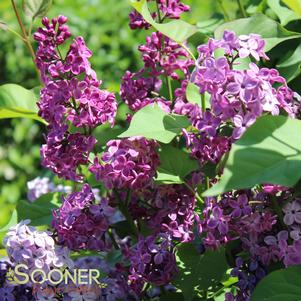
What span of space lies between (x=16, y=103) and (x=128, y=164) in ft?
1.49

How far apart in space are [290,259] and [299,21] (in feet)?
2.93

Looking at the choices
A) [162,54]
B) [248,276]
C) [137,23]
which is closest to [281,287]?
[248,276]

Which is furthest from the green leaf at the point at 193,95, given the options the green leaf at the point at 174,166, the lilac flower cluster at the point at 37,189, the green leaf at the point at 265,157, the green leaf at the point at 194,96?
the lilac flower cluster at the point at 37,189

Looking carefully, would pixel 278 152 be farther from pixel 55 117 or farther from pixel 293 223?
pixel 55 117

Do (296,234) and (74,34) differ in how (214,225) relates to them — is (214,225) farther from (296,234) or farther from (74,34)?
(74,34)

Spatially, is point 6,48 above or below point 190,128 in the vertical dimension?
below

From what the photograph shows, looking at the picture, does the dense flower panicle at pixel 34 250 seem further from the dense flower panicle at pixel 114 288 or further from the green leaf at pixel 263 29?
the green leaf at pixel 263 29

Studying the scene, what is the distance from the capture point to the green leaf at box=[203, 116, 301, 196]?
1.11 m

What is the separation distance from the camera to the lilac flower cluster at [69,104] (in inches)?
58.9

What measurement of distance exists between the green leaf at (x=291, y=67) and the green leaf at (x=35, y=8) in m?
0.62

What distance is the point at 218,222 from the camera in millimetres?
1380

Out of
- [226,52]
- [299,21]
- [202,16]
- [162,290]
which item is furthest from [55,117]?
[202,16]

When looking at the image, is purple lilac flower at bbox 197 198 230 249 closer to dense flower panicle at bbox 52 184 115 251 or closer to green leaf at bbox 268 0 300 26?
dense flower panicle at bbox 52 184 115 251

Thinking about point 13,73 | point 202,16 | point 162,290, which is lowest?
point 13,73
